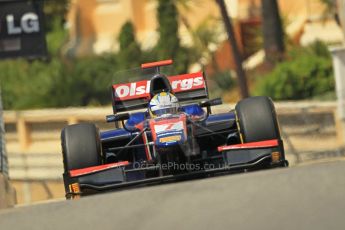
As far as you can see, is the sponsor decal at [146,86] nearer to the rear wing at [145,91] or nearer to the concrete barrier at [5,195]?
the rear wing at [145,91]

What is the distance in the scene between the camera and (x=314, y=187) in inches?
330

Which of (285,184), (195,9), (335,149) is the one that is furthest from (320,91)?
(285,184)

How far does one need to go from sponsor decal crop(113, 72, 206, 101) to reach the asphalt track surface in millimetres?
4982

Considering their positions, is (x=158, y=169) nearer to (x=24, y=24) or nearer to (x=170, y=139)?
(x=170, y=139)

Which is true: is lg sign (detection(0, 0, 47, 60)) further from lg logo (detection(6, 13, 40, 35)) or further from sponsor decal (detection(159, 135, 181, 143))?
sponsor decal (detection(159, 135, 181, 143))

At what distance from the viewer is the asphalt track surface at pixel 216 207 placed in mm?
8086

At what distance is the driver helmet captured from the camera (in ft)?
41.1

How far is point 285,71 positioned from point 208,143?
12.3 metres

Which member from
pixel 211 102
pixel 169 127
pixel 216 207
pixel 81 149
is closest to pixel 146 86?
pixel 211 102

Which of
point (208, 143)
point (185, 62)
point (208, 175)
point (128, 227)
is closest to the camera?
point (128, 227)

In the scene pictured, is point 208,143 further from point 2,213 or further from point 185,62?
point 185,62

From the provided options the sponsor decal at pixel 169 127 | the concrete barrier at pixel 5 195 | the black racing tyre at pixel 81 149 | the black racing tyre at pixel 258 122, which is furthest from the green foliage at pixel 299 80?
the black racing tyre at pixel 81 149

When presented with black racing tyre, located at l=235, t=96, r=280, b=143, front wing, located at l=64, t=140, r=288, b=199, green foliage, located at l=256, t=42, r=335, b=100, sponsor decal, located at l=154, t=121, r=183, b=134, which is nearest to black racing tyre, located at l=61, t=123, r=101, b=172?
front wing, located at l=64, t=140, r=288, b=199

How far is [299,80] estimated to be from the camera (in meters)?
25.2
